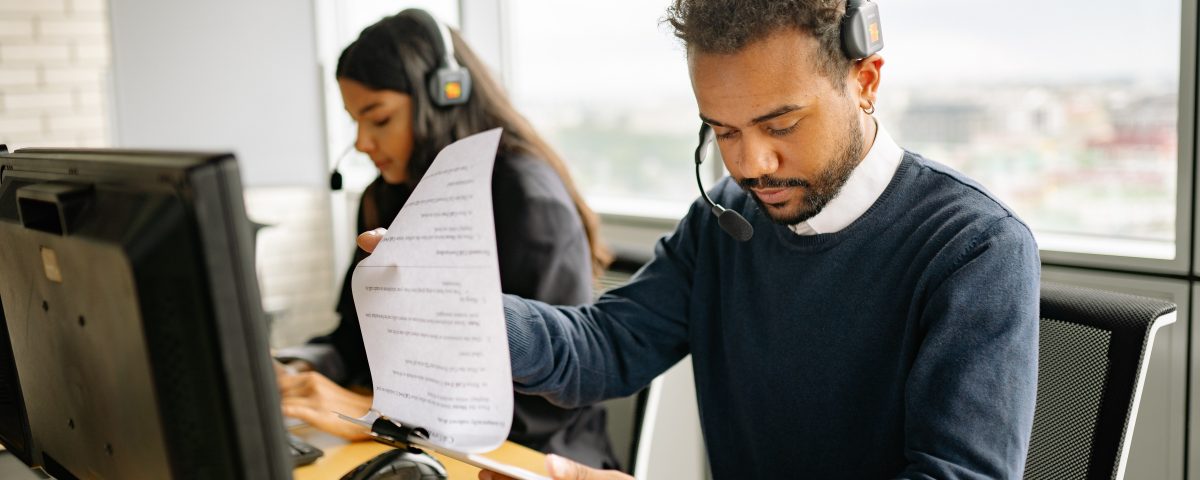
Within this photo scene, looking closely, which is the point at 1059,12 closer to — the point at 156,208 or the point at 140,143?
the point at 156,208

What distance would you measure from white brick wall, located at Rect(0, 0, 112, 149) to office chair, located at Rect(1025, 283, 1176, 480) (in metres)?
3.23

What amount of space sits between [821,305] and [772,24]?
34cm

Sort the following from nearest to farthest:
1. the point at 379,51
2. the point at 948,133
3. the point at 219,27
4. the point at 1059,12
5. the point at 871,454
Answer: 1. the point at 871,454
2. the point at 379,51
3. the point at 1059,12
4. the point at 948,133
5. the point at 219,27

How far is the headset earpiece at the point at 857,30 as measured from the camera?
3.42ft

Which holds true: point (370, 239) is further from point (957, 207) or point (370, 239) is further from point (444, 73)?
point (444, 73)

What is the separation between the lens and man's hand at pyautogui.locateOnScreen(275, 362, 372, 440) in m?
1.42

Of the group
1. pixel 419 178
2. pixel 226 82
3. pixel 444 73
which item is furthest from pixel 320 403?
pixel 226 82

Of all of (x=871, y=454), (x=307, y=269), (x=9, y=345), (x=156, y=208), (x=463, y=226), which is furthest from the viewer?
(x=307, y=269)

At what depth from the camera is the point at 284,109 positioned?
380 centimetres

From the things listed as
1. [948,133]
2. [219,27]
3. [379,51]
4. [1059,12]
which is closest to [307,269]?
[219,27]

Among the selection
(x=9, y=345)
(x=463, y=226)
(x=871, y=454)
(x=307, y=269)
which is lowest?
(x=307, y=269)

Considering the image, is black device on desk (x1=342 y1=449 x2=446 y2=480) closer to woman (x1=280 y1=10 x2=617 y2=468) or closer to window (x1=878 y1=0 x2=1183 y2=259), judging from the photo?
woman (x1=280 y1=10 x2=617 y2=468)

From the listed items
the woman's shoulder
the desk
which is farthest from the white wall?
the desk

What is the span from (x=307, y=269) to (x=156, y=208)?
11.5ft
